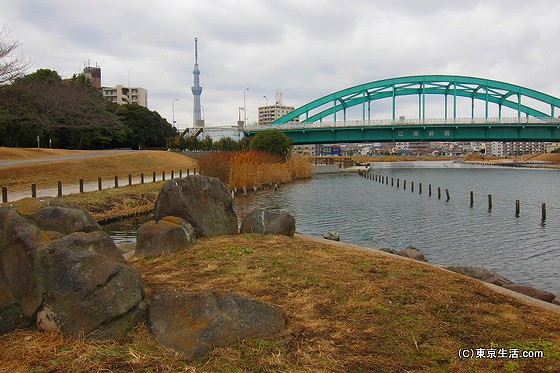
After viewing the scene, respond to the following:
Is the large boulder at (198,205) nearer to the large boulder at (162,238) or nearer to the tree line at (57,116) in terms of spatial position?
the large boulder at (162,238)

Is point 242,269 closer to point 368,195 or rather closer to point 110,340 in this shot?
point 110,340

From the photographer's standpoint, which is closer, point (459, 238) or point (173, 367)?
point (173, 367)

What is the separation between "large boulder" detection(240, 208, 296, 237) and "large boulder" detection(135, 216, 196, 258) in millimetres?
2405

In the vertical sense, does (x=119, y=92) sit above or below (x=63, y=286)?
above

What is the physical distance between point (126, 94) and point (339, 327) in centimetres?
14582

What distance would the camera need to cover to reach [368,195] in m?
38.1

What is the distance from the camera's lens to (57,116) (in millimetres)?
48438

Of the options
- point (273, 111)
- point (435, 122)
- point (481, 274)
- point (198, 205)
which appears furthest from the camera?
point (273, 111)

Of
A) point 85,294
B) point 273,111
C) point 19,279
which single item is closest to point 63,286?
point 85,294

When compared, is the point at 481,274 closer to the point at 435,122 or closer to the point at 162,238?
the point at 162,238

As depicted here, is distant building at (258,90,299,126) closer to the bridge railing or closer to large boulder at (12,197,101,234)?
the bridge railing

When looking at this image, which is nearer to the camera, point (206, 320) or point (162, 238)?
point (206, 320)

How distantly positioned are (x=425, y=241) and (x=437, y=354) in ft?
47.7

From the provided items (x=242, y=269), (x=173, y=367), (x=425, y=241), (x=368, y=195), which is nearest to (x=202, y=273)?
(x=242, y=269)
